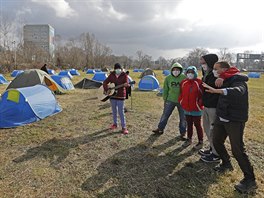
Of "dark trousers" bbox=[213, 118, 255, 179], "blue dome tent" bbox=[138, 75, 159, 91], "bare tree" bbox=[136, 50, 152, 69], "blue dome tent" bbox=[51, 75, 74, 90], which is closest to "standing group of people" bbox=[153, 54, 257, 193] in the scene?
"dark trousers" bbox=[213, 118, 255, 179]

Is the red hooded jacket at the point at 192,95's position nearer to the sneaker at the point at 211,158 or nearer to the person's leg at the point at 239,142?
the sneaker at the point at 211,158

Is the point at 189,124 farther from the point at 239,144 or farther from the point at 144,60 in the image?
the point at 144,60

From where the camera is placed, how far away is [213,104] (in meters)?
3.81

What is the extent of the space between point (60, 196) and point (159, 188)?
5.01 ft

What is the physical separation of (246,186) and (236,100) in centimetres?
138

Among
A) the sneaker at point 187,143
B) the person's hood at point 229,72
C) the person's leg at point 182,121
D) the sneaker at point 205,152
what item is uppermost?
the person's hood at point 229,72

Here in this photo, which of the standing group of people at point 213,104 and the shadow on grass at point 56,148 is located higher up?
the standing group of people at point 213,104

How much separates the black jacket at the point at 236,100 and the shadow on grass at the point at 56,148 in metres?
3.30

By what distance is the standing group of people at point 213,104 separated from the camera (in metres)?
3.06

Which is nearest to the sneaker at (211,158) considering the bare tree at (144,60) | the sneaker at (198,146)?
the sneaker at (198,146)

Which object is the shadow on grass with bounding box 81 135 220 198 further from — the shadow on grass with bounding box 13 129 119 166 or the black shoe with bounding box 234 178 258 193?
the shadow on grass with bounding box 13 129 119 166

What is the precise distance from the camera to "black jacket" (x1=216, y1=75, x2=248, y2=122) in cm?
297

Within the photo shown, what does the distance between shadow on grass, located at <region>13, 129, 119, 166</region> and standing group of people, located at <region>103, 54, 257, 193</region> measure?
3.11ft

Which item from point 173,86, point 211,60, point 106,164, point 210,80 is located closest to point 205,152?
point 210,80
